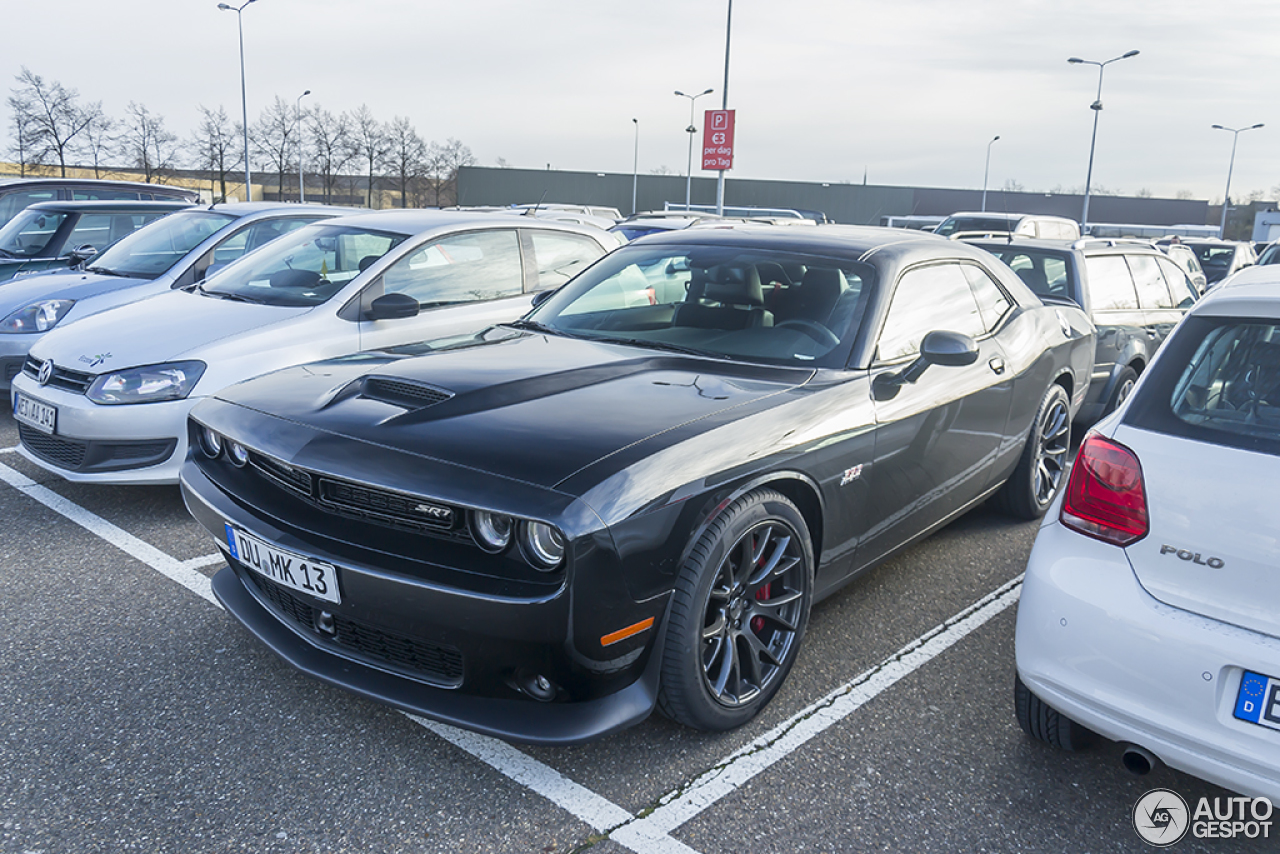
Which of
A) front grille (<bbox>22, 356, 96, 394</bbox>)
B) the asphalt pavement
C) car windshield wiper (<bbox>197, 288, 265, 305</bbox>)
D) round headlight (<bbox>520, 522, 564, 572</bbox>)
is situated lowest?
the asphalt pavement

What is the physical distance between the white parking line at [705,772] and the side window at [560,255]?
316 cm

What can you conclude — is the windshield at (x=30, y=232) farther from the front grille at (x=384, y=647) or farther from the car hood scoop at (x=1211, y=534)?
the car hood scoop at (x=1211, y=534)

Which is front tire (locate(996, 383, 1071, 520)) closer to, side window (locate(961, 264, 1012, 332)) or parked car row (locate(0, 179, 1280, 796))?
parked car row (locate(0, 179, 1280, 796))

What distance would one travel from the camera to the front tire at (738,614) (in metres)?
2.46

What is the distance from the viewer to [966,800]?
2.48m

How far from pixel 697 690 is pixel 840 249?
1.98 metres

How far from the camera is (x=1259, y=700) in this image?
77.1 inches

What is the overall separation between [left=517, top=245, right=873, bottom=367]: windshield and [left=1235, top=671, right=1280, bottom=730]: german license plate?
5.29 feet

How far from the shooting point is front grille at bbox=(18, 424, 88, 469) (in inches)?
178

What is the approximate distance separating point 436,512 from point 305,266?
3728 mm

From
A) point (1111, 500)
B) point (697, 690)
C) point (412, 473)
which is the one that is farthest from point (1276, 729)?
point (412, 473)

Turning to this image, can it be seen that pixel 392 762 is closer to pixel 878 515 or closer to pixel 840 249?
pixel 878 515

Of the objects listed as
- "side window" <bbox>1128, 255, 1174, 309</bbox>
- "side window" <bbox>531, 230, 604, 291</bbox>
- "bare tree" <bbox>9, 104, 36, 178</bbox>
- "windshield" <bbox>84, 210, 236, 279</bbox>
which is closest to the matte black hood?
"side window" <bbox>531, 230, 604, 291</bbox>

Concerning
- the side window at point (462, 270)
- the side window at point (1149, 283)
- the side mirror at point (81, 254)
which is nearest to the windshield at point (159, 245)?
the side mirror at point (81, 254)
